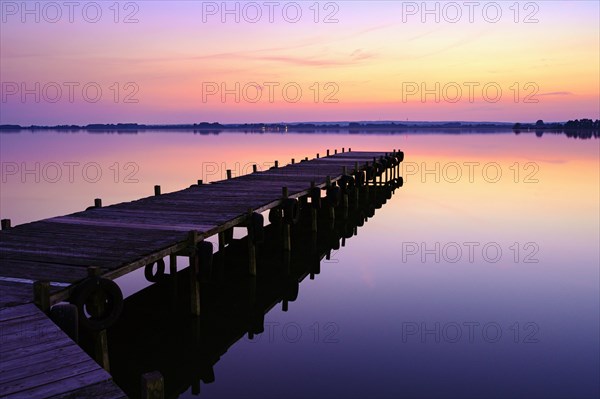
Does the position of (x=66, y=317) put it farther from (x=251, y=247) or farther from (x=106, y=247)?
(x=251, y=247)

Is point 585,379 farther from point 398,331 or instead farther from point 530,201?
point 530,201

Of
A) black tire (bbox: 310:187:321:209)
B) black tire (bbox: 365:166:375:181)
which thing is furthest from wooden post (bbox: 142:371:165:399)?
black tire (bbox: 365:166:375:181)

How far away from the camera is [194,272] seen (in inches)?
439

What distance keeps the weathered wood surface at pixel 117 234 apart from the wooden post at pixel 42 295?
21 centimetres

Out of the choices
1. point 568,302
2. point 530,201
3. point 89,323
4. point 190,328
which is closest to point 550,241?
point 568,302

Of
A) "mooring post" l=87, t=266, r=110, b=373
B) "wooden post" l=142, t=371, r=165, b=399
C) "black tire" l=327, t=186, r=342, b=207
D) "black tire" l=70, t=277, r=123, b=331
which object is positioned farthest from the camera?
"black tire" l=327, t=186, r=342, b=207

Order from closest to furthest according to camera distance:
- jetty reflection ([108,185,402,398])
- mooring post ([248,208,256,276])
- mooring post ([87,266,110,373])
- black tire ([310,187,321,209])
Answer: mooring post ([87,266,110,373]) < jetty reflection ([108,185,402,398]) < mooring post ([248,208,256,276]) < black tire ([310,187,321,209])

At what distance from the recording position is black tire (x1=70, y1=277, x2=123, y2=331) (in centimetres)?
741

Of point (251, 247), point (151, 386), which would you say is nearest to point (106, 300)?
point (151, 386)

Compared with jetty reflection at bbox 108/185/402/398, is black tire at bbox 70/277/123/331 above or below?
above

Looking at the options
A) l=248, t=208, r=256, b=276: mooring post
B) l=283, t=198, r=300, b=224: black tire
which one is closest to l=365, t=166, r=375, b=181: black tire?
l=283, t=198, r=300, b=224: black tire

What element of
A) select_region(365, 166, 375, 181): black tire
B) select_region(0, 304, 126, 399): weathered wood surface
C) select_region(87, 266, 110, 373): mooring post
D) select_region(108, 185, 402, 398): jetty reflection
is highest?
select_region(365, 166, 375, 181): black tire

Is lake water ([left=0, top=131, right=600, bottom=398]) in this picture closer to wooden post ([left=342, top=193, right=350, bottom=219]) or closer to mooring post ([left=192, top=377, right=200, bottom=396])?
mooring post ([left=192, top=377, right=200, bottom=396])

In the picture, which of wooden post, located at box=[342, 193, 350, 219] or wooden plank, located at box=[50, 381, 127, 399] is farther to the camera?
wooden post, located at box=[342, 193, 350, 219]
